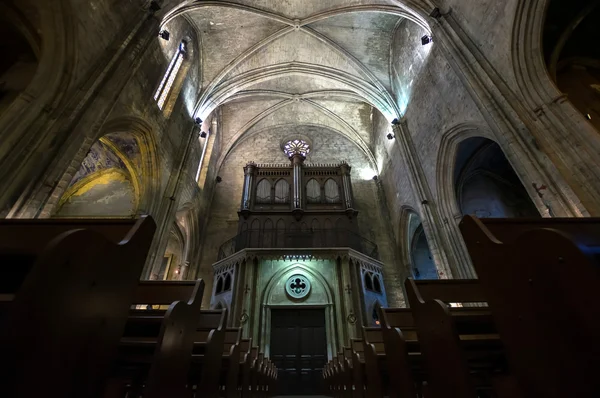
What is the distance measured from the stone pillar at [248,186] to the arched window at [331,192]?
153 inches

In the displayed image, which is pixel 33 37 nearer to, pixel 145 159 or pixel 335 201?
pixel 145 159

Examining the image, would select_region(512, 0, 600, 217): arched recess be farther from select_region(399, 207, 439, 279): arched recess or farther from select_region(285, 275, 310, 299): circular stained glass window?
select_region(285, 275, 310, 299): circular stained glass window

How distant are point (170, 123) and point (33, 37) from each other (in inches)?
188

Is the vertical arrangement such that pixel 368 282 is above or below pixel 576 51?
below

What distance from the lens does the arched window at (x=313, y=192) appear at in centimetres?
1445

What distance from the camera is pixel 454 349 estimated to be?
1626 mm

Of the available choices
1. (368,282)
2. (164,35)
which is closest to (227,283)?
(368,282)

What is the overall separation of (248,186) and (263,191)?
0.80m

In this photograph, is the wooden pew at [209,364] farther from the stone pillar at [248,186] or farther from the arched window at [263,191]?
the arched window at [263,191]

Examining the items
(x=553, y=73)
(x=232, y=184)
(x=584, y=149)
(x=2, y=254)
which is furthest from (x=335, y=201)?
(x=2, y=254)

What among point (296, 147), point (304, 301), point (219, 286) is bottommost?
point (304, 301)

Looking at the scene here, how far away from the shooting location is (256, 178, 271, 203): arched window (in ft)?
46.6

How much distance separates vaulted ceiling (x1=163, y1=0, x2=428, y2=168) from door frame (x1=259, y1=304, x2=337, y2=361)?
8416 millimetres

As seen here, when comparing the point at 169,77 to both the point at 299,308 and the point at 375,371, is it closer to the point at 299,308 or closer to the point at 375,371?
the point at 299,308
